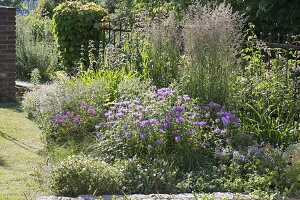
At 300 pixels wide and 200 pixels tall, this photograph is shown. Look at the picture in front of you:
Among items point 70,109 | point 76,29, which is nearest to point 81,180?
point 70,109

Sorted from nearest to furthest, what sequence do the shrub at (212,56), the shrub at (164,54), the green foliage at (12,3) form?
1. the shrub at (212,56)
2. the shrub at (164,54)
3. the green foliage at (12,3)

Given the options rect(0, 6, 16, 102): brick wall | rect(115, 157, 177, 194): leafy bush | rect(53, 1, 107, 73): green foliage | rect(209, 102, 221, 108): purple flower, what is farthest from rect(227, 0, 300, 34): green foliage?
rect(115, 157, 177, 194): leafy bush

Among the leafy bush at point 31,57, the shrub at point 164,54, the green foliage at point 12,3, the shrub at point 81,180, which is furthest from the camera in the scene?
the green foliage at point 12,3

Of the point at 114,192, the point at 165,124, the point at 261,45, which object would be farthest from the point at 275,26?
the point at 114,192

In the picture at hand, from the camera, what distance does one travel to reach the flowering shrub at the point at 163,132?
5.41m

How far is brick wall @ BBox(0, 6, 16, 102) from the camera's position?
9.19 metres

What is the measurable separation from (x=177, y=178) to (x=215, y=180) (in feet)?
1.20

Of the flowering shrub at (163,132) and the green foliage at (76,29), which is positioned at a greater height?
the green foliage at (76,29)

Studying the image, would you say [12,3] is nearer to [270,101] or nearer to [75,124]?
[75,124]

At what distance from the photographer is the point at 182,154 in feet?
17.8

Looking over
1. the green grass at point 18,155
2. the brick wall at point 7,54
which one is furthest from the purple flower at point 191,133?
the brick wall at point 7,54

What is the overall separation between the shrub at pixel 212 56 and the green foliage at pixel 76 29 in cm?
384

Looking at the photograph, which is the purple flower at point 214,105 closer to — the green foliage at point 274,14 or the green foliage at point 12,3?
the green foliage at point 274,14

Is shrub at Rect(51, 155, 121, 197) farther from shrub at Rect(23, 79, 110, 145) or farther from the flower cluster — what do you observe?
shrub at Rect(23, 79, 110, 145)
